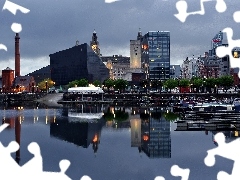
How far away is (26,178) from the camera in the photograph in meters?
8.34

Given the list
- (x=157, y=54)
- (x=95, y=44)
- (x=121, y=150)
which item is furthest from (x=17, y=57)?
(x=121, y=150)

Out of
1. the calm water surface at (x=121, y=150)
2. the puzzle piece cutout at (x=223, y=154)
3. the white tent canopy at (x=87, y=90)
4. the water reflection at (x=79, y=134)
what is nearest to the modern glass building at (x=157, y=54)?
the white tent canopy at (x=87, y=90)

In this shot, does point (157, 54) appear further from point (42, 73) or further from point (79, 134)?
point (79, 134)

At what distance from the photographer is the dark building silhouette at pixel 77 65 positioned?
310ft

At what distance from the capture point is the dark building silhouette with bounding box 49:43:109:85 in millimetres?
94500

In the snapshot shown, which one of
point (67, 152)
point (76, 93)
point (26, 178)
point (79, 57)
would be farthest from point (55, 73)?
point (26, 178)

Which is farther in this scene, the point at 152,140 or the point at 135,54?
the point at 135,54

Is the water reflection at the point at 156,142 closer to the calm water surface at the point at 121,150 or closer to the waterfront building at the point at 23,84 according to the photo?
the calm water surface at the point at 121,150

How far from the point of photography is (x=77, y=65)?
9569 cm

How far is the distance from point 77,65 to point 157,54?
100ft

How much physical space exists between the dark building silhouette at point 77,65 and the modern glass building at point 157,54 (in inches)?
809

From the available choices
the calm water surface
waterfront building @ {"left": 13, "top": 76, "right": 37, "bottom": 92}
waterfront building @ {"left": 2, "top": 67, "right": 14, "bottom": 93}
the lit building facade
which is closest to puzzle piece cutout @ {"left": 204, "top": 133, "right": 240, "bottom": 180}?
the calm water surface

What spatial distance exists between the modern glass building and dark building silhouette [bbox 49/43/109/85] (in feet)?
67.5

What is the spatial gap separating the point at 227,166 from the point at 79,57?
83.9m
